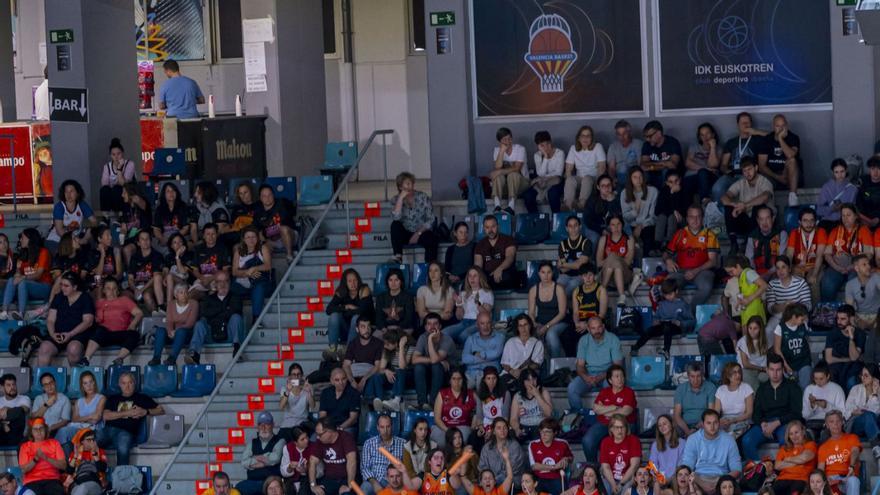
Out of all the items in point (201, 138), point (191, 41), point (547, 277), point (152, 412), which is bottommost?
point (152, 412)

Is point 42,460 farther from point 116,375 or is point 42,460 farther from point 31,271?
point 31,271

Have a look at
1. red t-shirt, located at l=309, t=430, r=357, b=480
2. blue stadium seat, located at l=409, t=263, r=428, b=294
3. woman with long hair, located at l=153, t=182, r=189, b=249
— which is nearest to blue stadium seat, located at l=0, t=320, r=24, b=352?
woman with long hair, located at l=153, t=182, r=189, b=249

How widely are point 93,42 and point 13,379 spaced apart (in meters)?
5.08

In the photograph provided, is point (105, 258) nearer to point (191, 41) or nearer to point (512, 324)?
point (512, 324)

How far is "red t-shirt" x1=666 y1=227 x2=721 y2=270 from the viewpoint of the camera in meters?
15.8

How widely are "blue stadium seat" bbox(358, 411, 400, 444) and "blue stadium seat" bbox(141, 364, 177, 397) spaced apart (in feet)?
7.25

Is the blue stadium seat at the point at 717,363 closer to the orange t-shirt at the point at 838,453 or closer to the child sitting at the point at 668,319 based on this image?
the child sitting at the point at 668,319

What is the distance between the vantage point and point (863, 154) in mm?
17094

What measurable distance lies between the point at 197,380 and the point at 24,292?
8.44 ft

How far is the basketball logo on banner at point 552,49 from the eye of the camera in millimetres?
18125

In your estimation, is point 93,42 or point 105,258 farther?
point 93,42

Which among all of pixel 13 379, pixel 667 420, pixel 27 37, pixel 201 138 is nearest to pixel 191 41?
pixel 27 37

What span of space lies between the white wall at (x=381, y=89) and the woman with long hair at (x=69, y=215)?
670cm

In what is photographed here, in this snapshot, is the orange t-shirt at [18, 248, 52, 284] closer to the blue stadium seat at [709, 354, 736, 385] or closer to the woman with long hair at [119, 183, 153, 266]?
the woman with long hair at [119, 183, 153, 266]
